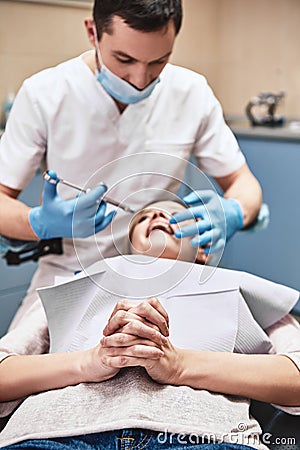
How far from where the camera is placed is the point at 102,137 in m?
1.77

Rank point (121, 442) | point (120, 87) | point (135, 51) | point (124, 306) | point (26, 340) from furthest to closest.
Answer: point (120, 87) → point (135, 51) → point (26, 340) → point (124, 306) → point (121, 442)

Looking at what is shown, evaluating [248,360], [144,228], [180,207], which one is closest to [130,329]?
[248,360]

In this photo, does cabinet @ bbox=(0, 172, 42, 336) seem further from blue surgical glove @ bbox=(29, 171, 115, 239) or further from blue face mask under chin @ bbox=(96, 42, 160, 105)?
blue face mask under chin @ bbox=(96, 42, 160, 105)

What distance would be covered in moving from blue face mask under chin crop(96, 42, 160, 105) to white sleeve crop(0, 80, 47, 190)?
199 millimetres

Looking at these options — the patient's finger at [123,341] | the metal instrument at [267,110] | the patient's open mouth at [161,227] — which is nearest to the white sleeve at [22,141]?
the patient's open mouth at [161,227]

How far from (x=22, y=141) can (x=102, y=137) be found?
220mm

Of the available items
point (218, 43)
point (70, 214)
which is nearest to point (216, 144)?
point (70, 214)

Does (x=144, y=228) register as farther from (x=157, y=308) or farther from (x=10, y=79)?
(x=10, y=79)

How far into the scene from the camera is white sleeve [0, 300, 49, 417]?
1.24 metres

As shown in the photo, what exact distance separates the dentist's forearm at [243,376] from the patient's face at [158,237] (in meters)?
0.35

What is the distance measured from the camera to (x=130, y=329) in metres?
1.10

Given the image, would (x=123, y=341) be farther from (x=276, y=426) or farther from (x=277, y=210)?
(x=277, y=210)

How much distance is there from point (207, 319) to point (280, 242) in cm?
187

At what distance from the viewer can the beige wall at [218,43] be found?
296 centimetres
